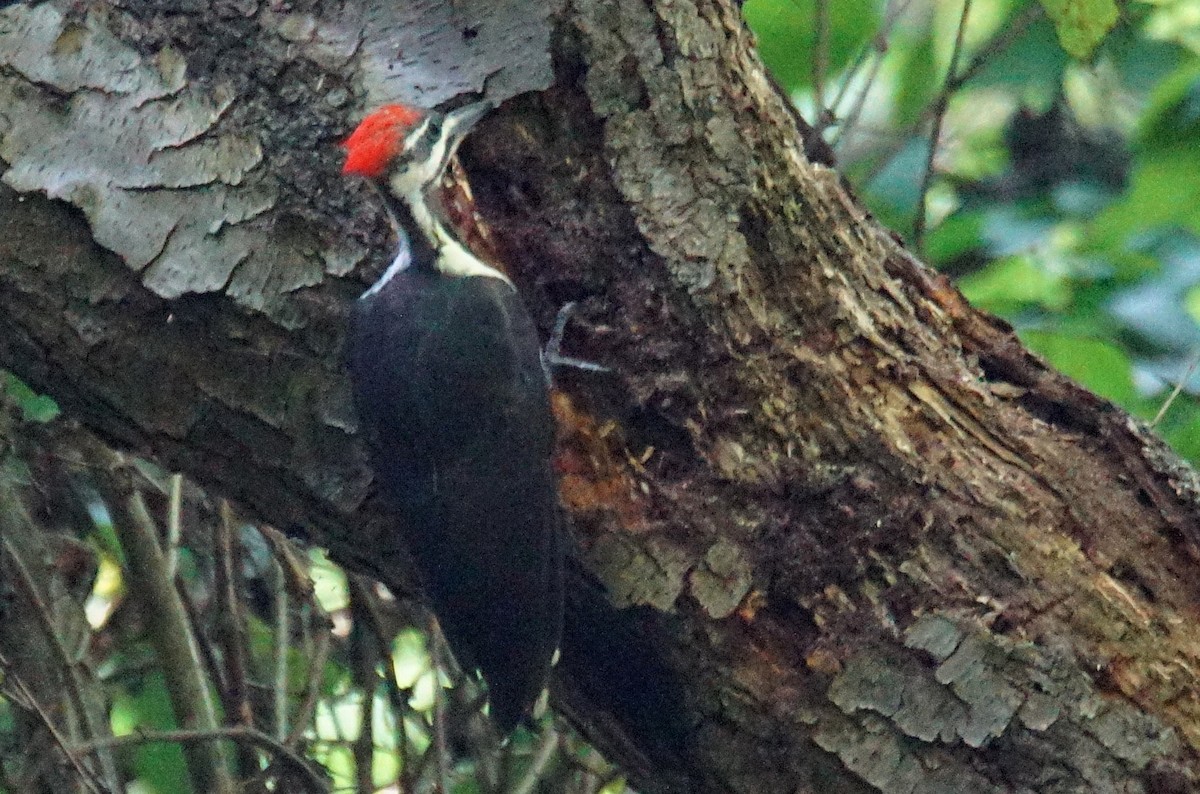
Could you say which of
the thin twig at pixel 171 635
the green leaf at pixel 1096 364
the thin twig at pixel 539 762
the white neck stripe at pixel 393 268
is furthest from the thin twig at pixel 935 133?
the thin twig at pixel 171 635

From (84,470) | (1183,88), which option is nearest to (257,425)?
(84,470)

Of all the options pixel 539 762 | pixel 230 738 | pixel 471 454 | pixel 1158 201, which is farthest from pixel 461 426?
pixel 1158 201

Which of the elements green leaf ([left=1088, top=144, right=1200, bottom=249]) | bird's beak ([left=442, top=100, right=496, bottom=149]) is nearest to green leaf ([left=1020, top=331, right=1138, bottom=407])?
green leaf ([left=1088, top=144, right=1200, bottom=249])

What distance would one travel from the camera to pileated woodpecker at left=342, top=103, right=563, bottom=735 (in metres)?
1.79

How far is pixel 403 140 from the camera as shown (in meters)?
1.77

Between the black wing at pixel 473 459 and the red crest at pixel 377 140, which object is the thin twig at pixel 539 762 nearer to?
the black wing at pixel 473 459

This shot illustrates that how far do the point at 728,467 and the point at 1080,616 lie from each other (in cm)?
50

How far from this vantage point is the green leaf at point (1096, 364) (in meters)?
2.24

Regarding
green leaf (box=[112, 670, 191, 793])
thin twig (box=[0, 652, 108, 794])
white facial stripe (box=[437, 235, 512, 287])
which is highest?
white facial stripe (box=[437, 235, 512, 287])

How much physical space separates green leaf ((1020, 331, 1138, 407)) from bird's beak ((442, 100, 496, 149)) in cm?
102

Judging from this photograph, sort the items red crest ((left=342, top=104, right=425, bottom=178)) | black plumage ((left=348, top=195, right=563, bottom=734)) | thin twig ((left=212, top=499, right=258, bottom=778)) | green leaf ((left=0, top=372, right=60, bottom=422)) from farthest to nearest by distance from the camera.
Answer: green leaf ((left=0, top=372, right=60, bottom=422)) < thin twig ((left=212, top=499, right=258, bottom=778)) < black plumage ((left=348, top=195, right=563, bottom=734)) < red crest ((left=342, top=104, right=425, bottom=178))

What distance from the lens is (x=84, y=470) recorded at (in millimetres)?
2613

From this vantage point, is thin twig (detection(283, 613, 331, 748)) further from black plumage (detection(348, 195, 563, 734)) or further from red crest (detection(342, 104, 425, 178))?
red crest (detection(342, 104, 425, 178))

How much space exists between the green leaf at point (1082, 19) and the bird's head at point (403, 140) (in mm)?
815
